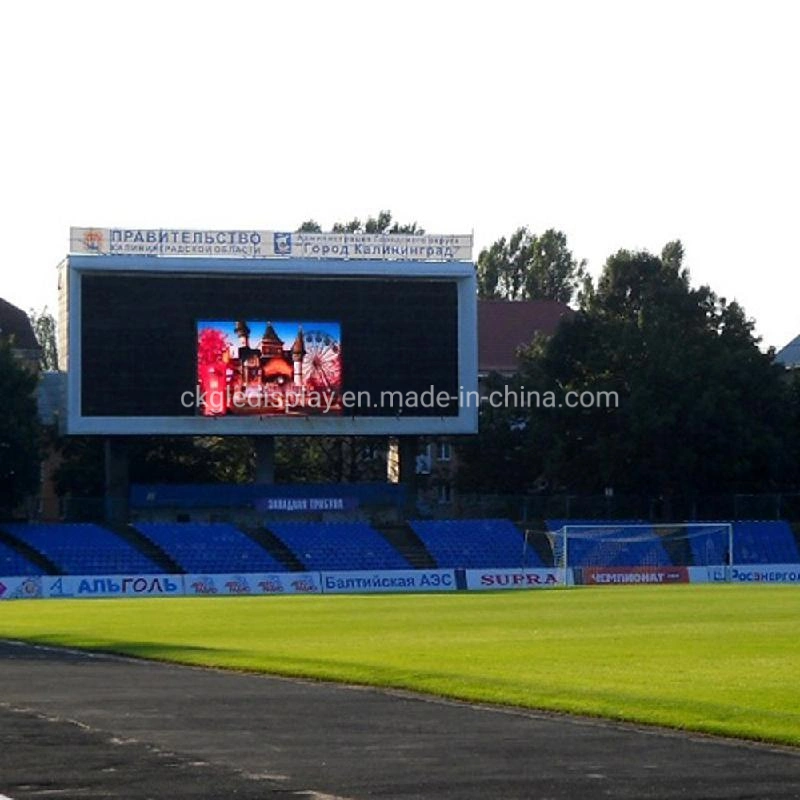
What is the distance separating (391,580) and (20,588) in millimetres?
15508

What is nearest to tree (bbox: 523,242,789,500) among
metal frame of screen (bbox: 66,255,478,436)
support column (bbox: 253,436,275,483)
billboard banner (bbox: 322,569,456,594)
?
metal frame of screen (bbox: 66,255,478,436)

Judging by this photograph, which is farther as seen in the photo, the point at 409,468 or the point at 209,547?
the point at 409,468

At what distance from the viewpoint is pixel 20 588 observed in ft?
243

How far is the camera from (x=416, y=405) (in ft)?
270

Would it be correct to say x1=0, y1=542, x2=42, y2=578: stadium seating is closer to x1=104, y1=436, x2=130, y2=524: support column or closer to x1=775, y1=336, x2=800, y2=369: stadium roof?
x1=104, y1=436, x2=130, y2=524: support column

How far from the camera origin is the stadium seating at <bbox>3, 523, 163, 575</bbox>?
82.6 metres

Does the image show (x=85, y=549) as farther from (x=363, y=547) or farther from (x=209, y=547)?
(x=363, y=547)

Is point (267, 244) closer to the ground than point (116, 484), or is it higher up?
higher up

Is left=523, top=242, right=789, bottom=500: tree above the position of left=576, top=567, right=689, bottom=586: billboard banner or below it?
above

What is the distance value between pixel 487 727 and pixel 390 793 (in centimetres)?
519

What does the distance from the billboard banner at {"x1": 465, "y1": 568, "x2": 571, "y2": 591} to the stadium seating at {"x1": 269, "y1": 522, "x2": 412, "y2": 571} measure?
7684 mm

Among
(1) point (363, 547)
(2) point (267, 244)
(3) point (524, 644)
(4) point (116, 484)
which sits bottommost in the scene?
(3) point (524, 644)

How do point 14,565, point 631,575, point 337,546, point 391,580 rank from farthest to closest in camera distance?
point 337,546, point 14,565, point 631,575, point 391,580

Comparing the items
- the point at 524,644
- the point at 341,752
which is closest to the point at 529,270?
the point at 524,644
